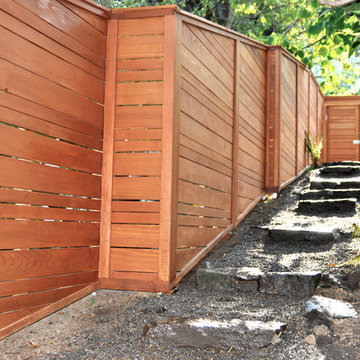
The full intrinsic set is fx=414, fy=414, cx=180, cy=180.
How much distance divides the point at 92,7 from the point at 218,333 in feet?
9.02

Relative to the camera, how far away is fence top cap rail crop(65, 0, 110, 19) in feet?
10.9

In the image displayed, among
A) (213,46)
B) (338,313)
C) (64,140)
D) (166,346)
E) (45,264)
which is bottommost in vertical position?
(166,346)

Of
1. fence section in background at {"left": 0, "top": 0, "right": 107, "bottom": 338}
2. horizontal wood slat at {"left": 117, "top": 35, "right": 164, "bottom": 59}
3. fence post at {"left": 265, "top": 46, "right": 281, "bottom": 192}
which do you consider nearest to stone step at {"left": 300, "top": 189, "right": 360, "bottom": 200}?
fence post at {"left": 265, "top": 46, "right": 281, "bottom": 192}

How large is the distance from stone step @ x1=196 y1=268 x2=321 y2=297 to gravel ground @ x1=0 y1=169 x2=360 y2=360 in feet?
0.26

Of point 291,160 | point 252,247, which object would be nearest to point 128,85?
point 252,247

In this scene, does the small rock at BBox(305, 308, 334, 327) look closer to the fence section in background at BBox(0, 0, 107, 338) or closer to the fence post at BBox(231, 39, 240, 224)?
the fence section in background at BBox(0, 0, 107, 338)

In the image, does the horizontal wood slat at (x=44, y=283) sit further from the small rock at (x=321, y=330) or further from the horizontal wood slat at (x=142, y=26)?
the horizontal wood slat at (x=142, y=26)

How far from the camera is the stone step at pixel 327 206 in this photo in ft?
17.5

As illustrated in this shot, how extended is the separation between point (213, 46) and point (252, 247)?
221cm

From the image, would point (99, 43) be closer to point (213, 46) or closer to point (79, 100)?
point (79, 100)

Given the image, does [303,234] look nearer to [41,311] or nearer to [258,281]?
[258,281]

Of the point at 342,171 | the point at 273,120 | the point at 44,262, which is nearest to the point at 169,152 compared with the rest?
the point at 44,262

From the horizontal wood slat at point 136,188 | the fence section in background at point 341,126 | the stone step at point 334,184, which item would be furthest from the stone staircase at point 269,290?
the fence section in background at point 341,126

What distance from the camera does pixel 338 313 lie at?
2.67 m
